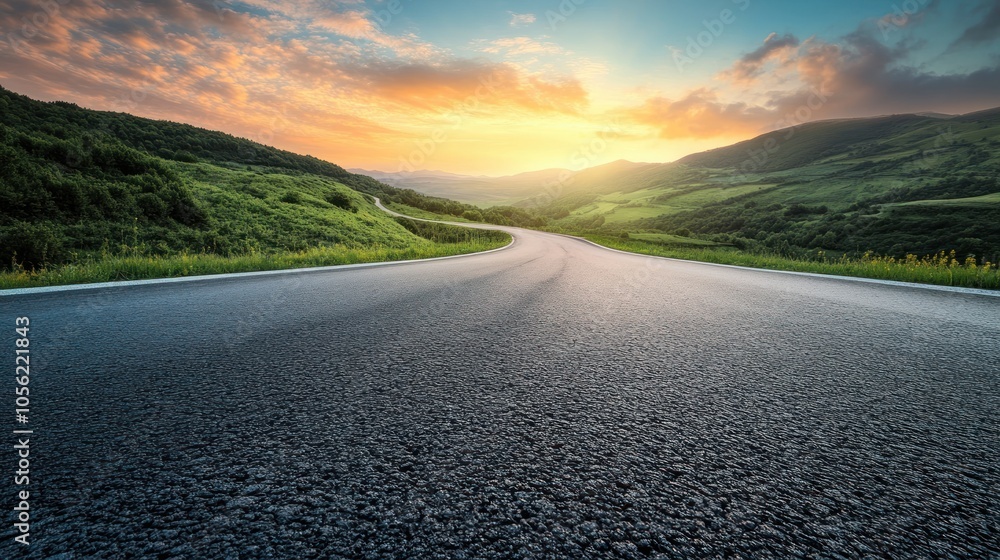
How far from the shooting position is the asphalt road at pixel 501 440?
1.28 meters

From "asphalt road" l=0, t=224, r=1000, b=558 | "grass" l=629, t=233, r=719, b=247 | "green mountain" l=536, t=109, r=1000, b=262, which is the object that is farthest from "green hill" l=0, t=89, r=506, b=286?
"green mountain" l=536, t=109, r=1000, b=262

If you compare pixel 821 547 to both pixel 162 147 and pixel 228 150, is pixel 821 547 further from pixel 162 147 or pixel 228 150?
pixel 228 150

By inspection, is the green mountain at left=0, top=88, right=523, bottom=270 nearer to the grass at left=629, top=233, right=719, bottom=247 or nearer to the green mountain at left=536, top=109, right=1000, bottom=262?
the grass at left=629, top=233, right=719, bottom=247

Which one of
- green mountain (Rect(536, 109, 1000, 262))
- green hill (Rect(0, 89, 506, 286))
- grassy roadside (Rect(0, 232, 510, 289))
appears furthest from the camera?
green mountain (Rect(536, 109, 1000, 262))

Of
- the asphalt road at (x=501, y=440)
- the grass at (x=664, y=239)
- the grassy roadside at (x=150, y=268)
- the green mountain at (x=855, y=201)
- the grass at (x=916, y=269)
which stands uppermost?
the green mountain at (x=855, y=201)

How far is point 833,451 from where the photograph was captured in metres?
1.88

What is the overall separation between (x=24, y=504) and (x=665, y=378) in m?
3.18

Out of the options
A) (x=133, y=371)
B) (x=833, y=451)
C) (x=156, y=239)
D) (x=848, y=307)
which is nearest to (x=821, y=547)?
(x=833, y=451)

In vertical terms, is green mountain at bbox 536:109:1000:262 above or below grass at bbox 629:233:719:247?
above

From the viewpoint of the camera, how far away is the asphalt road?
128cm

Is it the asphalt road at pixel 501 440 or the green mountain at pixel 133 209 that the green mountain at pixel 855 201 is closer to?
the asphalt road at pixel 501 440

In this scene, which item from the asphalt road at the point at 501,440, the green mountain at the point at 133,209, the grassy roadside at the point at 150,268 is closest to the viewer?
the asphalt road at the point at 501,440

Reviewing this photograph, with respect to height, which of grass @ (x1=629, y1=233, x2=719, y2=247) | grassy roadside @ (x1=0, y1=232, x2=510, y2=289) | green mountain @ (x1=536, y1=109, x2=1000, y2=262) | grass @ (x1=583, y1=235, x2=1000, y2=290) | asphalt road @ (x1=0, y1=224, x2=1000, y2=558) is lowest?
grassy roadside @ (x1=0, y1=232, x2=510, y2=289)

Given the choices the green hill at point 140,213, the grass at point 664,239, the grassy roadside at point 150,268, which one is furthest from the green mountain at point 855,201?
the green hill at point 140,213
